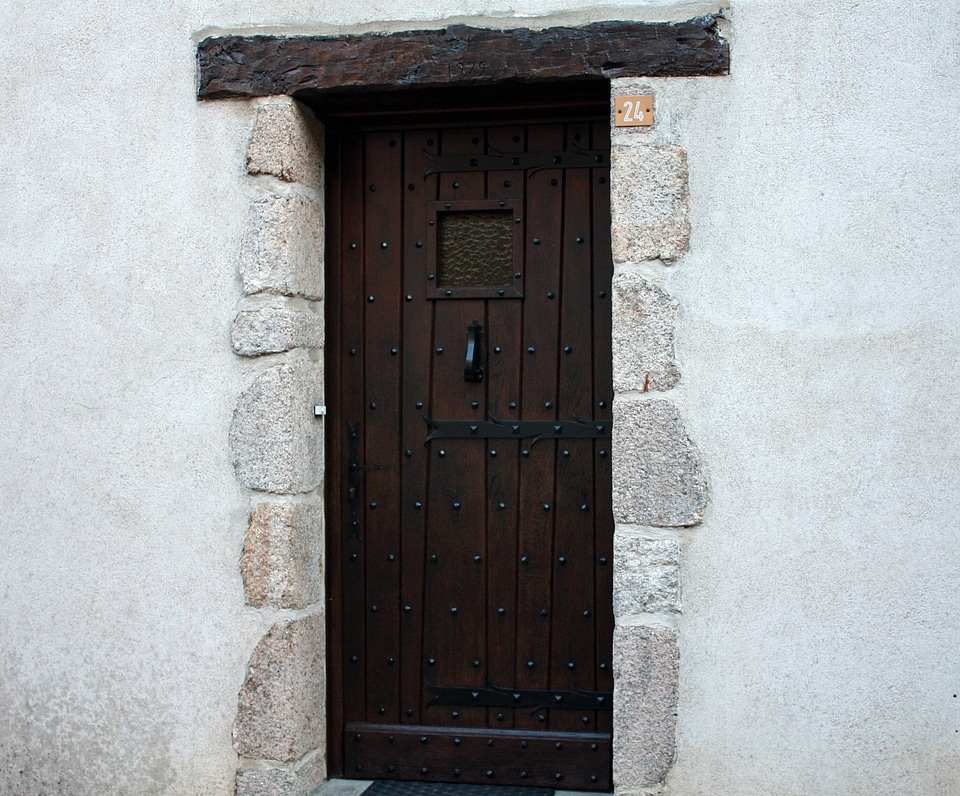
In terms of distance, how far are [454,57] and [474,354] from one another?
2.89ft

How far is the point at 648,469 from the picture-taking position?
3066 millimetres

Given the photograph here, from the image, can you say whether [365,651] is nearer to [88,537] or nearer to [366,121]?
[88,537]

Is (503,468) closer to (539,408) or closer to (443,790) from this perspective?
(539,408)

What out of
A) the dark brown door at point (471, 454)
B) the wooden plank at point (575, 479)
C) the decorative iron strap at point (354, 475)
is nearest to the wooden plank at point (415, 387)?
the dark brown door at point (471, 454)

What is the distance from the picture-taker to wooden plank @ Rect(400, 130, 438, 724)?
137 inches

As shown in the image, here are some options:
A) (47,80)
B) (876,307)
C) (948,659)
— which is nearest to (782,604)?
(948,659)

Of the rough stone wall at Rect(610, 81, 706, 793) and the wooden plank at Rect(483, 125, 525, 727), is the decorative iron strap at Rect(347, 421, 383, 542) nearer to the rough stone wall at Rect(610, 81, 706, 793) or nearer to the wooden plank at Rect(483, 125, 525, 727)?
the wooden plank at Rect(483, 125, 525, 727)

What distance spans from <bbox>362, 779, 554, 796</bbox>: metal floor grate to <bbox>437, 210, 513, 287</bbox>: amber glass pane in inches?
62.1

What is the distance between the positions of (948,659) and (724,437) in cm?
84

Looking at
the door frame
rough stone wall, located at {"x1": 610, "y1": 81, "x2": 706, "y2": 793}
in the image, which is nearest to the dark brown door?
the door frame

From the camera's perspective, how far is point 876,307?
299 cm

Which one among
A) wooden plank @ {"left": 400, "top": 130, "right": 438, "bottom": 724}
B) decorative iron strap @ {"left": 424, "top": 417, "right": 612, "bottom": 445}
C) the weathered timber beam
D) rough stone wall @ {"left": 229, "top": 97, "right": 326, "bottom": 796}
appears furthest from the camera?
wooden plank @ {"left": 400, "top": 130, "right": 438, "bottom": 724}

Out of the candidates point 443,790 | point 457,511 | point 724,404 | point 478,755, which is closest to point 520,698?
point 478,755

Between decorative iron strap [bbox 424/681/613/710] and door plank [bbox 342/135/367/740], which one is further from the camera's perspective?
door plank [bbox 342/135/367/740]
